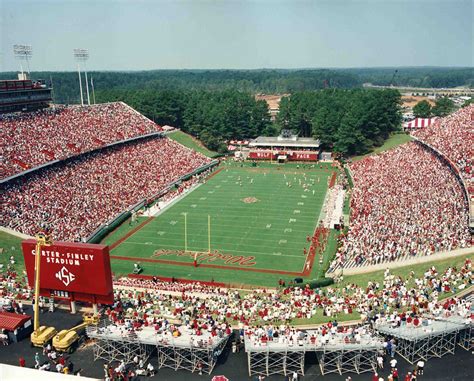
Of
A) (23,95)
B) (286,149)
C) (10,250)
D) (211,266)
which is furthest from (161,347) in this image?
(286,149)

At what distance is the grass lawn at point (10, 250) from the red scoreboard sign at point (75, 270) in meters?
→ 9.11

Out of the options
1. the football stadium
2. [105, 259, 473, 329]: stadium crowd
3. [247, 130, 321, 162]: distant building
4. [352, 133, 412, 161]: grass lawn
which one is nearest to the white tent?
the football stadium

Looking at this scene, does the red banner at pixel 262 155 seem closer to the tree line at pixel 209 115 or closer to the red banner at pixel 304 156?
the red banner at pixel 304 156

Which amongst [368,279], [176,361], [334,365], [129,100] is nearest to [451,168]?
[368,279]

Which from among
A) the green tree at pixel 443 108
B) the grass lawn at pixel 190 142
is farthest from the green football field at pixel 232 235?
the green tree at pixel 443 108

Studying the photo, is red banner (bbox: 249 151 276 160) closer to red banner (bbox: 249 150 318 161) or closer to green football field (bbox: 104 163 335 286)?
red banner (bbox: 249 150 318 161)

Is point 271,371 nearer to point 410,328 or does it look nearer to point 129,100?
point 410,328

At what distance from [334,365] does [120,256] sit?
65.0 ft

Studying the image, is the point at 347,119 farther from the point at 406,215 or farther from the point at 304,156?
the point at 406,215

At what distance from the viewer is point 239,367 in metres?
17.9

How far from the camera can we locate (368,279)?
85.4 feet

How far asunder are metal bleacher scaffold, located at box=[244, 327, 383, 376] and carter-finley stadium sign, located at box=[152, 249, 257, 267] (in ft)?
44.9

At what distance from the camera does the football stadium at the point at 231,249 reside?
706 inches

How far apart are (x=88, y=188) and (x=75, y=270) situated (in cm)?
2232
